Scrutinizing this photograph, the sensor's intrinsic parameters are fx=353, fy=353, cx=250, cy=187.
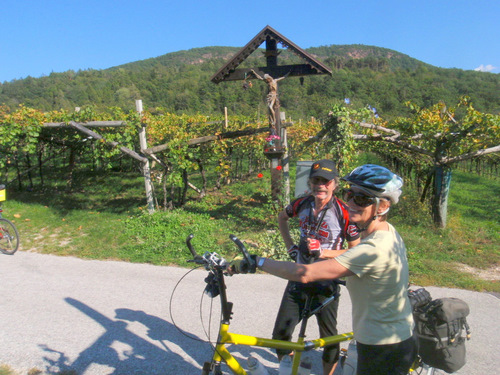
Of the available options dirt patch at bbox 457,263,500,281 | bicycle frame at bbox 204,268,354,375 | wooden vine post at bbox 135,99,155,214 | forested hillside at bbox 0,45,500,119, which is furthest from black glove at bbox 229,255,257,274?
forested hillside at bbox 0,45,500,119

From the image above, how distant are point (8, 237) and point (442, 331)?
6.83m

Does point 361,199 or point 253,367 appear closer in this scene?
point 361,199

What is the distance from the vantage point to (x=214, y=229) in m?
7.26

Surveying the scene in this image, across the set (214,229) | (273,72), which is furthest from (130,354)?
(273,72)

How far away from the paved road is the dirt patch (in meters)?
0.85

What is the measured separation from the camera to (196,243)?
6.29m

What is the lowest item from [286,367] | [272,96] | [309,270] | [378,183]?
[286,367]

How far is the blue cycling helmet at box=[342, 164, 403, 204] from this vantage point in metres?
1.87

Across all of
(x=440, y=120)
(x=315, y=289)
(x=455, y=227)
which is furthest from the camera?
(x=455, y=227)

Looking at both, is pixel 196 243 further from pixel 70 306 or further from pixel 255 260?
pixel 255 260

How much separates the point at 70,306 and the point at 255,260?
10.9 feet

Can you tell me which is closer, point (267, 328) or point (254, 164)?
point (267, 328)

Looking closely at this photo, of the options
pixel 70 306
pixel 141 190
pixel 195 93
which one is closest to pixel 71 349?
pixel 70 306

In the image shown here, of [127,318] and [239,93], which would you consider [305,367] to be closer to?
[127,318]
